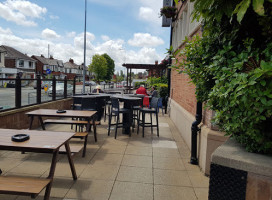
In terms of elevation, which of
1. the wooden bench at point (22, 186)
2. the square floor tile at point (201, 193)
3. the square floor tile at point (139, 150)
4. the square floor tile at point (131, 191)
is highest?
the wooden bench at point (22, 186)

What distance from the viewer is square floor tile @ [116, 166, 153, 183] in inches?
150

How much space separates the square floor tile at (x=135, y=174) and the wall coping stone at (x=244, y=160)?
203cm

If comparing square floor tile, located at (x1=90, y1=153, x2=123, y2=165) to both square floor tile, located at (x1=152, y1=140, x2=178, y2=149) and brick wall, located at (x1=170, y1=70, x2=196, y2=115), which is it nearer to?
square floor tile, located at (x1=152, y1=140, x2=178, y2=149)

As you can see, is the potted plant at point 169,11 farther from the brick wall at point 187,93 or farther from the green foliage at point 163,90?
the green foliage at point 163,90

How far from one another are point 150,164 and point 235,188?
9.24 feet

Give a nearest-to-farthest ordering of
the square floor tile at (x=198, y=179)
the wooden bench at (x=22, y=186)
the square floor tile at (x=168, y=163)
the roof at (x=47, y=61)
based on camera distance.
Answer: the wooden bench at (x=22, y=186) < the square floor tile at (x=198, y=179) < the square floor tile at (x=168, y=163) < the roof at (x=47, y=61)

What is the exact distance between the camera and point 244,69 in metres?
2.08

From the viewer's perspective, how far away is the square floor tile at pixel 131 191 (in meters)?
3.22

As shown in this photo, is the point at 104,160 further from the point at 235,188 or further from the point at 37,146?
the point at 235,188

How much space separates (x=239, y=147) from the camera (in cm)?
235

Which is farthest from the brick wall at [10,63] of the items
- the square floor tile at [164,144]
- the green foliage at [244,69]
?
the green foliage at [244,69]

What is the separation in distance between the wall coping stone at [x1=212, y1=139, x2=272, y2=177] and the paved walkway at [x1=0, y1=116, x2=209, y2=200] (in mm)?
1532

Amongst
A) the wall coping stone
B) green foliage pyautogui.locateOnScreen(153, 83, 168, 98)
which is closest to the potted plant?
green foliage pyautogui.locateOnScreen(153, 83, 168, 98)

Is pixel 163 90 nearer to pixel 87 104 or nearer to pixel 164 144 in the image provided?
pixel 87 104
